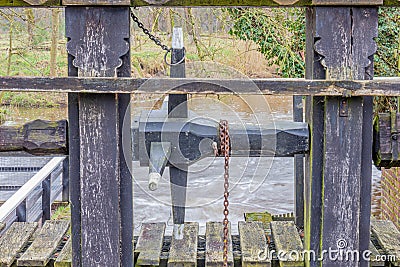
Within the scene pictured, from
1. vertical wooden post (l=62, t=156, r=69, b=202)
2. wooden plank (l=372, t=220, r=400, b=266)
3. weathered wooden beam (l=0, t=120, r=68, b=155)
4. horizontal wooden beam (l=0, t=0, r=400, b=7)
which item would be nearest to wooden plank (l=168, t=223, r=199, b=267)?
weathered wooden beam (l=0, t=120, r=68, b=155)

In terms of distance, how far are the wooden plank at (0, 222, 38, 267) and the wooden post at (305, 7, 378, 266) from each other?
4.59ft

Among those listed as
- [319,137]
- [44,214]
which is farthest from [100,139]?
[44,214]

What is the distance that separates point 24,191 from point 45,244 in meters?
2.44

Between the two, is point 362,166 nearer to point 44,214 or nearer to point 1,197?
point 44,214

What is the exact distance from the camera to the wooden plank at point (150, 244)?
256 cm

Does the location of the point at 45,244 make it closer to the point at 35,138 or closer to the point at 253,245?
the point at 35,138

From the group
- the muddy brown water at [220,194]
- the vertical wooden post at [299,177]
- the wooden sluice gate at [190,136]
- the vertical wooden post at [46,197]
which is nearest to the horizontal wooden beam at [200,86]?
the wooden sluice gate at [190,136]

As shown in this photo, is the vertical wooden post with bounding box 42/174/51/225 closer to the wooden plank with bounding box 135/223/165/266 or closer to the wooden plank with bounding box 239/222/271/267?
the wooden plank with bounding box 135/223/165/266

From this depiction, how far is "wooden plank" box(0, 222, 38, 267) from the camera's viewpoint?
2600 mm

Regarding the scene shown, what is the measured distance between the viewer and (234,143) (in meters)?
2.52

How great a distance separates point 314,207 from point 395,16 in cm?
616

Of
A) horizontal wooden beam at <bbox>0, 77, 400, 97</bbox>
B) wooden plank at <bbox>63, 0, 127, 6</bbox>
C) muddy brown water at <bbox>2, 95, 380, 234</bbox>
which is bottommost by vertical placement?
muddy brown water at <bbox>2, 95, 380, 234</bbox>

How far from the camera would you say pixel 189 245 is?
8.86 ft

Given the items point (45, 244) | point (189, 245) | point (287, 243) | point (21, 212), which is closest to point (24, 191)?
point (21, 212)
